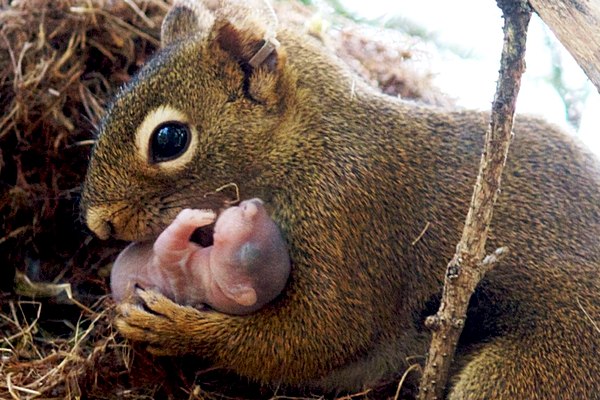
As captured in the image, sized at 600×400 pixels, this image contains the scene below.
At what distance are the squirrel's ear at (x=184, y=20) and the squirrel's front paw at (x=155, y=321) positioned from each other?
3.49 feet

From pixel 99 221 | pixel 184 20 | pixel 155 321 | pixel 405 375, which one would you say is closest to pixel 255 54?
pixel 184 20

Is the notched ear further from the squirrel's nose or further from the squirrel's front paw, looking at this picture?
the squirrel's front paw

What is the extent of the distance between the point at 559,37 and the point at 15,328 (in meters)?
2.53

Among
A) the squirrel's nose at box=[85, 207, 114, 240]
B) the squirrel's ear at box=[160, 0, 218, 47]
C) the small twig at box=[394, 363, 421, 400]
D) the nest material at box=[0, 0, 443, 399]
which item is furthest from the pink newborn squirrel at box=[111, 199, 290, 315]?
the squirrel's ear at box=[160, 0, 218, 47]

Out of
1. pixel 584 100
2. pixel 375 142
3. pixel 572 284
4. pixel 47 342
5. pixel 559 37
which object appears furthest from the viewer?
pixel 584 100

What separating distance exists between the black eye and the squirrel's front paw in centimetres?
46

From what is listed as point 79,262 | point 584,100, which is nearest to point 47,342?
point 79,262

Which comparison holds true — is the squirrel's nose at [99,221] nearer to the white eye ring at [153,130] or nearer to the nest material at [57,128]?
the white eye ring at [153,130]

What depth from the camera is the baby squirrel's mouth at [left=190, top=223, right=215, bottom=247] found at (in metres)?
2.81

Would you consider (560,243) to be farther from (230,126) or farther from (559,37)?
(230,126)

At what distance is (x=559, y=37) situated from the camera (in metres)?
1.98

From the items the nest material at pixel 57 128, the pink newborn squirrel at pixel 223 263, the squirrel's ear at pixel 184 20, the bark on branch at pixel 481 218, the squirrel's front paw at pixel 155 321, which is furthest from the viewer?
the nest material at pixel 57 128

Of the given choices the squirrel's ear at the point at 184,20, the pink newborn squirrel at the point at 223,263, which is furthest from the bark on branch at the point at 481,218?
the squirrel's ear at the point at 184,20

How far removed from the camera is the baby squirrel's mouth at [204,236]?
2812 mm
